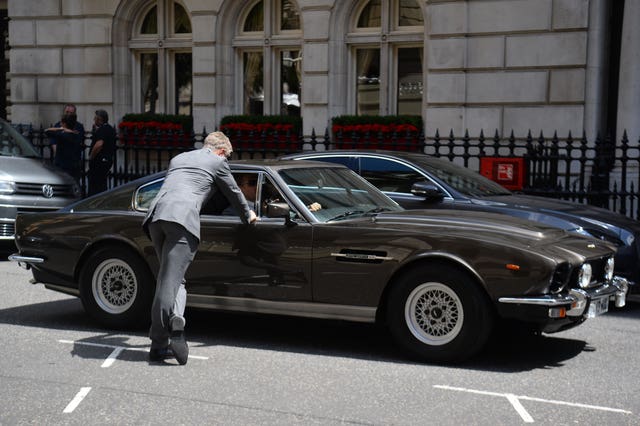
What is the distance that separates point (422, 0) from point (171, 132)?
18.8 ft

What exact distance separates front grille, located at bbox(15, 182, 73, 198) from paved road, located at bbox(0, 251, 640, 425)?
4526 millimetres

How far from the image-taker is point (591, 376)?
21.9ft

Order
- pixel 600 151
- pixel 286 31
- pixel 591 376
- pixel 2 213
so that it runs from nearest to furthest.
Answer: pixel 591 376
pixel 2 213
pixel 600 151
pixel 286 31

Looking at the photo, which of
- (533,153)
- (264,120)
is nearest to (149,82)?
(264,120)

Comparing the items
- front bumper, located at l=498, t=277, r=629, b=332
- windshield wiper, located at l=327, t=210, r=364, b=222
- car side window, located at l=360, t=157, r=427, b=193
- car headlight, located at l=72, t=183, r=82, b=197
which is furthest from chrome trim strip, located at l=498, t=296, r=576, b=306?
car headlight, located at l=72, t=183, r=82, b=197

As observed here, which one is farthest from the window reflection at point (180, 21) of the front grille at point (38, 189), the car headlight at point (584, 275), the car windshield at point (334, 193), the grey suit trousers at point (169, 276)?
the car headlight at point (584, 275)

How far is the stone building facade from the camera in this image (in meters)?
16.2

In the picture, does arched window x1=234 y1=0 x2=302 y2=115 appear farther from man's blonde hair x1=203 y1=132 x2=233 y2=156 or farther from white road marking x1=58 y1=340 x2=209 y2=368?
white road marking x1=58 y1=340 x2=209 y2=368

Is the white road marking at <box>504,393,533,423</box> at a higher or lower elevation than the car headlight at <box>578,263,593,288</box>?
lower

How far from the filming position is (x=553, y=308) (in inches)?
257

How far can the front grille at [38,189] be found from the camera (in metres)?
12.9

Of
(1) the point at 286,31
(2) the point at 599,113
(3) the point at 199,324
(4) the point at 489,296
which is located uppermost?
(1) the point at 286,31

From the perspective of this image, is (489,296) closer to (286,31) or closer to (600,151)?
(600,151)

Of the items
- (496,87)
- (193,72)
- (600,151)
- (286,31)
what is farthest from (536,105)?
(193,72)
